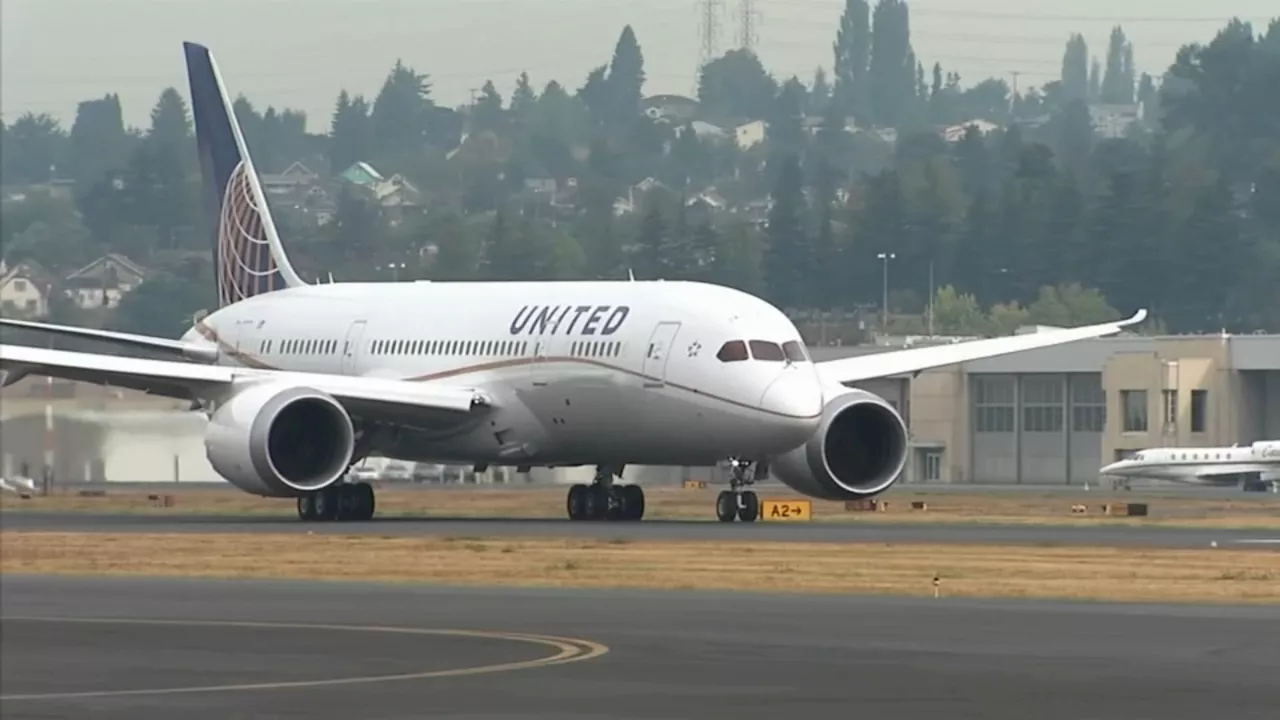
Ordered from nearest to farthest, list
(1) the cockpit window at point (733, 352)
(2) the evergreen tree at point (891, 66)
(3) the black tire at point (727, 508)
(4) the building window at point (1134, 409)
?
1. (2) the evergreen tree at point (891, 66)
2. (1) the cockpit window at point (733, 352)
3. (3) the black tire at point (727, 508)
4. (4) the building window at point (1134, 409)

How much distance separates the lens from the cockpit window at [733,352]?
57000mm

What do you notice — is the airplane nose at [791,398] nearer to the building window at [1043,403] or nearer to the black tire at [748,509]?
the black tire at [748,509]

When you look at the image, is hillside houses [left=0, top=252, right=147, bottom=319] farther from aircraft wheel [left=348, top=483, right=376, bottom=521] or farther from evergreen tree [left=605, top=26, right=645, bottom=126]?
evergreen tree [left=605, top=26, right=645, bottom=126]

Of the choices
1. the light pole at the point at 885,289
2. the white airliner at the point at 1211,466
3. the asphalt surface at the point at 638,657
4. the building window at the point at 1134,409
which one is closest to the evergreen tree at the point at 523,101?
the asphalt surface at the point at 638,657

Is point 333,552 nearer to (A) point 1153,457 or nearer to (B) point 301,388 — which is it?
(B) point 301,388

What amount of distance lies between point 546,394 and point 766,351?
191 inches

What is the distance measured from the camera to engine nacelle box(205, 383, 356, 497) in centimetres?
5616

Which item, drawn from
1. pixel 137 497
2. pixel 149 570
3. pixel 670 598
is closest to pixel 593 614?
pixel 670 598

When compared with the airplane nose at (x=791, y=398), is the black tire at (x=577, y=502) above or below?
below

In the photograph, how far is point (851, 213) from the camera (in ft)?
432

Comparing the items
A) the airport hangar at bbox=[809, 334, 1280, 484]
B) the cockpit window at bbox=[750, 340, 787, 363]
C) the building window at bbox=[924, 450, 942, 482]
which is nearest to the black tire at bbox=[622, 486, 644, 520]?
the cockpit window at bbox=[750, 340, 787, 363]

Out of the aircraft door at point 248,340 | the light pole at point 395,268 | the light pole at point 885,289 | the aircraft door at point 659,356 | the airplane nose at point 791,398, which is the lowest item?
the airplane nose at point 791,398

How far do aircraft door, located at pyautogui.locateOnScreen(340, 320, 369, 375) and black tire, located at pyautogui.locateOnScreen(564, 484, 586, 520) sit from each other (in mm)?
6591

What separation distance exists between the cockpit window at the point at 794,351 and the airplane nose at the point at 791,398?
0.61m
